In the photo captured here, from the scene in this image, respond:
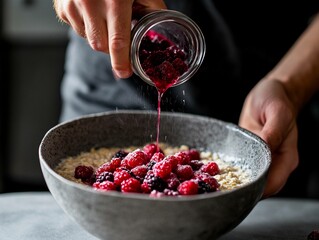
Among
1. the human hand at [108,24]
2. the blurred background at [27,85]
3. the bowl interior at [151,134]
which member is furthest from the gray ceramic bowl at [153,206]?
the blurred background at [27,85]

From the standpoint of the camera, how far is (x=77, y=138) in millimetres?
1293

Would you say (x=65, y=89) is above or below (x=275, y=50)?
below

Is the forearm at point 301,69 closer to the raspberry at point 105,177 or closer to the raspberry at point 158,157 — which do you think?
the raspberry at point 158,157

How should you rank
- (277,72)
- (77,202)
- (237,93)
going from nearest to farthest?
(77,202), (277,72), (237,93)

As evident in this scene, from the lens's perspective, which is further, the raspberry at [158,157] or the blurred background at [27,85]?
the blurred background at [27,85]

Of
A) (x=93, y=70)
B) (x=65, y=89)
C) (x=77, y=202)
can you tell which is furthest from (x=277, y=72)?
(x=77, y=202)

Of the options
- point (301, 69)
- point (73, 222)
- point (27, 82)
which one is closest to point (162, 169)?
point (73, 222)

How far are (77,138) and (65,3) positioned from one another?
0.34m

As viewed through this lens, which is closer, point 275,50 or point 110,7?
Answer: point 110,7

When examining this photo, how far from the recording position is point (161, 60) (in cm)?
115

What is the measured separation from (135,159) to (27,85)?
1.58 m

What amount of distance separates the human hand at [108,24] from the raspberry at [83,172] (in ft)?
0.68

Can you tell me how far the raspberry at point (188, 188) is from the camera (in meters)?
1.00

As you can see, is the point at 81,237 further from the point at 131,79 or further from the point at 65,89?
the point at 65,89
